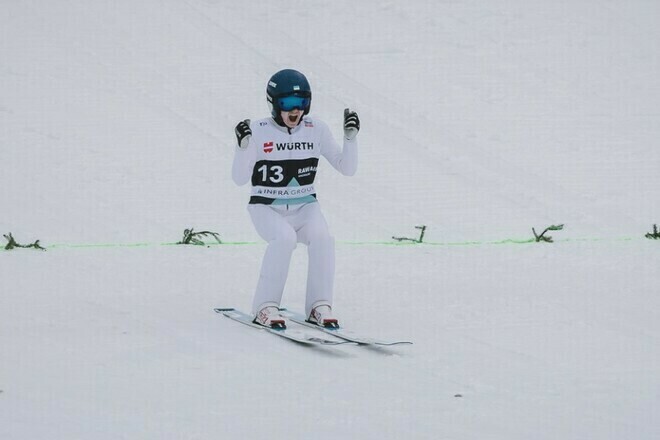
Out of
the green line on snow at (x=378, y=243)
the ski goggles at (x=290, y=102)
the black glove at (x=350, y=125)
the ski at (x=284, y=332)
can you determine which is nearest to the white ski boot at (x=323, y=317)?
the ski at (x=284, y=332)

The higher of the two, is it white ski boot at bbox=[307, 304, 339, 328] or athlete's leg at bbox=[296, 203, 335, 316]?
athlete's leg at bbox=[296, 203, 335, 316]

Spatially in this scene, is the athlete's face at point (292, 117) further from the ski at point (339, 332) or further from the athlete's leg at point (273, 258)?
the ski at point (339, 332)

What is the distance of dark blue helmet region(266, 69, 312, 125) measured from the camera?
6992mm

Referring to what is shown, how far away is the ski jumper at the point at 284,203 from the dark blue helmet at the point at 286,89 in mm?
121

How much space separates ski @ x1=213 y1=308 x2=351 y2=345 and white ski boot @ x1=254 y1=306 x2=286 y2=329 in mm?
35

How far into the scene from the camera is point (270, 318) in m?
6.93

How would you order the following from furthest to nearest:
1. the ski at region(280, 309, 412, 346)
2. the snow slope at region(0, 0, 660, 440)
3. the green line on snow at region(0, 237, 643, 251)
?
the green line on snow at region(0, 237, 643, 251) → the ski at region(280, 309, 412, 346) → the snow slope at region(0, 0, 660, 440)

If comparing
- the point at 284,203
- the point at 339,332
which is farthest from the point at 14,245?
the point at 339,332

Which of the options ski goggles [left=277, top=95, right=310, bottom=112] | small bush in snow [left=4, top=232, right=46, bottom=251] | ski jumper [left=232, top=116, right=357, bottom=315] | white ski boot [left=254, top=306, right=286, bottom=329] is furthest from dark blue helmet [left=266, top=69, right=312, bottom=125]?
small bush in snow [left=4, top=232, right=46, bottom=251]

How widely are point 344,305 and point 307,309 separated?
45cm

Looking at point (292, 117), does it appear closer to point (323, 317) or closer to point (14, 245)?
point (323, 317)

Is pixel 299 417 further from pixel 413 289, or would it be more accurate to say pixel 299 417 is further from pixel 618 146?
pixel 618 146

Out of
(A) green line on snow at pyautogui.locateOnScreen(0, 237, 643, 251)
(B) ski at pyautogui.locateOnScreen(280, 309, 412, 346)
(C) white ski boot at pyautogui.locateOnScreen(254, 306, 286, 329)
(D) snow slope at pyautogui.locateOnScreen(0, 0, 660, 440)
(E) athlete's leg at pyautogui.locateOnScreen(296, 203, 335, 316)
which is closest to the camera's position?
(D) snow slope at pyautogui.locateOnScreen(0, 0, 660, 440)

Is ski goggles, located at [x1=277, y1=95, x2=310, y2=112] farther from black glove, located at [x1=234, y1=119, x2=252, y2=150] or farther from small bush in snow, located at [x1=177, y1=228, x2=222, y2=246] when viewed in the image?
small bush in snow, located at [x1=177, y1=228, x2=222, y2=246]
